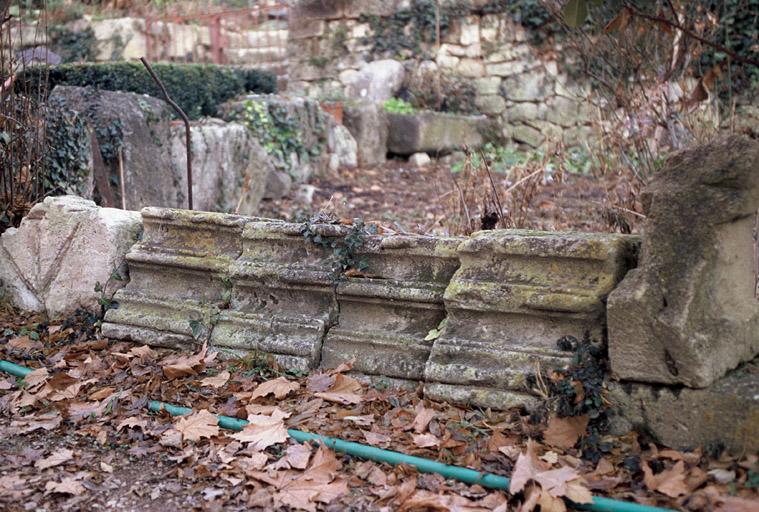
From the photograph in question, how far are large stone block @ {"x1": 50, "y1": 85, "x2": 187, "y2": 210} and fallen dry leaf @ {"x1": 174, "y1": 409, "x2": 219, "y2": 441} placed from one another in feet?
9.00

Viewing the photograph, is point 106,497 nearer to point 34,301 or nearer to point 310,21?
point 34,301

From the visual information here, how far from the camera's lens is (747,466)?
223cm

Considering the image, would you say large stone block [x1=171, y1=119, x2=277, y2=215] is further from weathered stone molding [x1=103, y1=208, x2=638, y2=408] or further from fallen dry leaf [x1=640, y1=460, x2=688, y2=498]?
fallen dry leaf [x1=640, y1=460, x2=688, y2=498]

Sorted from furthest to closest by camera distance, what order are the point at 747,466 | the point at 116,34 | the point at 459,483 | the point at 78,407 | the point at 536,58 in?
the point at 116,34 < the point at 536,58 < the point at 78,407 < the point at 459,483 < the point at 747,466

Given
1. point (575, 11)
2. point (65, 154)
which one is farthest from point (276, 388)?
point (65, 154)

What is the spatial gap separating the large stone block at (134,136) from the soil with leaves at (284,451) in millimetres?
2279

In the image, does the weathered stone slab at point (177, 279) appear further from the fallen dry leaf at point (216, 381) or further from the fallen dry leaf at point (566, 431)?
the fallen dry leaf at point (566, 431)

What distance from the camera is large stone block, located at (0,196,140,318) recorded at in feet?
12.1

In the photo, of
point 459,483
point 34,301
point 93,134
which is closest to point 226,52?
point 93,134

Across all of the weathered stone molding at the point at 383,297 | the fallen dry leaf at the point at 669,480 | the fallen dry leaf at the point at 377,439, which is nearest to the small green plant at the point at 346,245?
the weathered stone molding at the point at 383,297

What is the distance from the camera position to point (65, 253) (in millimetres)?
3768

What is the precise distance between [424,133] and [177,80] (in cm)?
315

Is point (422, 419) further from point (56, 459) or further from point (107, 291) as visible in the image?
point (107, 291)

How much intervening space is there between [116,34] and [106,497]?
11812 mm
